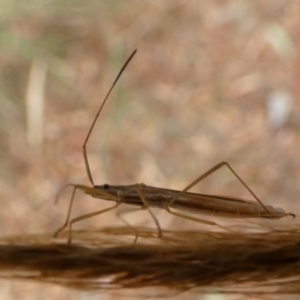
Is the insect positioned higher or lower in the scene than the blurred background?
A: lower

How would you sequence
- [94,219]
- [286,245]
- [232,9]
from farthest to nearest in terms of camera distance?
[232,9], [94,219], [286,245]

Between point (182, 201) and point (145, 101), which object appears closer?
point (182, 201)

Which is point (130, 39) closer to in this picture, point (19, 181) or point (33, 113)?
point (33, 113)

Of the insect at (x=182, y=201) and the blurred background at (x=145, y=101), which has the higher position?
the blurred background at (x=145, y=101)

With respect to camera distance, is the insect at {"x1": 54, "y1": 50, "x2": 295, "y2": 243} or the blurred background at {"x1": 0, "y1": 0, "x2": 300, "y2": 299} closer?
the insect at {"x1": 54, "y1": 50, "x2": 295, "y2": 243}

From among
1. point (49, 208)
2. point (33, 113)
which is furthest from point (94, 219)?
point (33, 113)

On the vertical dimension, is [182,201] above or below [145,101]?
below

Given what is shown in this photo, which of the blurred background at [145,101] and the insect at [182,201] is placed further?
the blurred background at [145,101]

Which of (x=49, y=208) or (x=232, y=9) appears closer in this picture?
(x=49, y=208)
